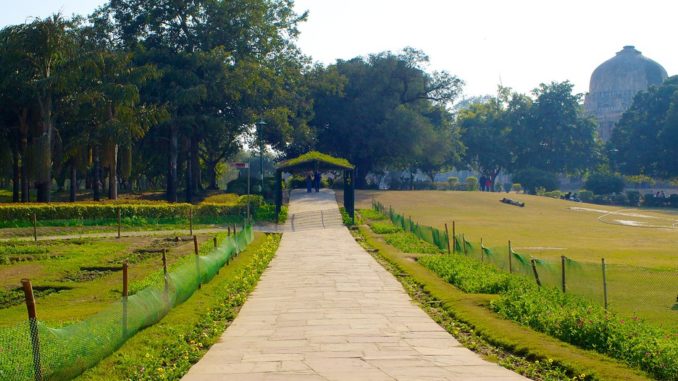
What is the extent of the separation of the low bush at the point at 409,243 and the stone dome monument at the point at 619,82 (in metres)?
107

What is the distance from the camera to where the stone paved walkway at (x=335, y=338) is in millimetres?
11383

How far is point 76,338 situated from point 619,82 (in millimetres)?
142087

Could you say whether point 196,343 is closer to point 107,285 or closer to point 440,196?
point 107,285

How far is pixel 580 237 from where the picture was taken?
44.5m

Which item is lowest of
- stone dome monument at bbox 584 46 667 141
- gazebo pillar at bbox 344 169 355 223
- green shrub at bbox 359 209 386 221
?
green shrub at bbox 359 209 386 221

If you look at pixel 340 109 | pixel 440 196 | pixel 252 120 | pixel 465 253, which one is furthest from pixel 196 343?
pixel 340 109

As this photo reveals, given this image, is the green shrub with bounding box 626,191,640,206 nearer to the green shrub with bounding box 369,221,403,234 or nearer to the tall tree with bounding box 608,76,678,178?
the tall tree with bounding box 608,76,678,178

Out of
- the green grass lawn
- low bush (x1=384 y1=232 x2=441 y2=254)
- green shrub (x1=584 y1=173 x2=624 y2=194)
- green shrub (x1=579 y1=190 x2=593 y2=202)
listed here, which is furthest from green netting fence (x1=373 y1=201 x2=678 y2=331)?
green shrub (x1=584 y1=173 x2=624 y2=194)

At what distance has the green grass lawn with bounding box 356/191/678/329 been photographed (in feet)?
65.9

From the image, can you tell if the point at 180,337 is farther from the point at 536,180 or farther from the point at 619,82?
the point at 619,82

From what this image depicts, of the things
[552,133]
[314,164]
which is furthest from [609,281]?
[552,133]

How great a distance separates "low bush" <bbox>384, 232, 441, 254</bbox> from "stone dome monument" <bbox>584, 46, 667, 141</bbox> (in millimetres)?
106632

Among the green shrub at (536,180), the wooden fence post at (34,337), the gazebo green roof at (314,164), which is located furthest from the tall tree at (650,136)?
the wooden fence post at (34,337)

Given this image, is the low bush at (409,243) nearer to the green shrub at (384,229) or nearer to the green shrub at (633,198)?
the green shrub at (384,229)
